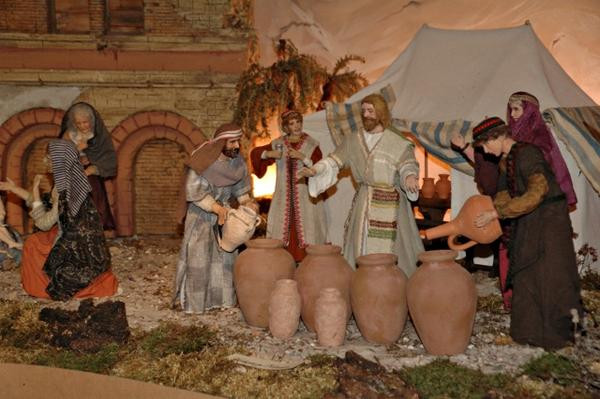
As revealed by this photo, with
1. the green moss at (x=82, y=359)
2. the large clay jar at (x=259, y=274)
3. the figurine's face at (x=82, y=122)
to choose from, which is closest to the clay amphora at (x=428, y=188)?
the large clay jar at (x=259, y=274)

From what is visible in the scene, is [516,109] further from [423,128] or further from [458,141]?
[423,128]

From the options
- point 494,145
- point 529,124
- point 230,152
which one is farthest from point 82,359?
point 529,124

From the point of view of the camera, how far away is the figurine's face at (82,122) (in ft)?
24.5

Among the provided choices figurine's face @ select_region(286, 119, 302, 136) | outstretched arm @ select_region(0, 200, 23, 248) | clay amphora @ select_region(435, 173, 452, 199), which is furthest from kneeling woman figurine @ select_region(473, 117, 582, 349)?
outstretched arm @ select_region(0, 200, 23, 248)

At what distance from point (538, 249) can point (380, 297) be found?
122 centimetres

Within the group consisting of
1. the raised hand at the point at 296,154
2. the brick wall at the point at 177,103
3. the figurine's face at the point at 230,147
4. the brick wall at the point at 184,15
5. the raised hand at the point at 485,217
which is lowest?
the raised hand at the point at 485,217

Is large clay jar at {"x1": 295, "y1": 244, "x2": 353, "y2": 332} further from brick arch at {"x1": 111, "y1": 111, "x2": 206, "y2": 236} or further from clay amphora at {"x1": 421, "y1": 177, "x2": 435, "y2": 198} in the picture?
brick arch at {"x1": 111, "y1": 111, "x2": 206, "y2": 236}

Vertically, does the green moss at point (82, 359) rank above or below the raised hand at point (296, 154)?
below

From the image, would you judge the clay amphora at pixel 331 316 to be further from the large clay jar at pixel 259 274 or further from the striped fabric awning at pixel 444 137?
the striped fabric awning at pixel 444 137

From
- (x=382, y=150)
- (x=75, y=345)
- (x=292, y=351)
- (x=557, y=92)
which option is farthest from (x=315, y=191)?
(x=557, y=92)

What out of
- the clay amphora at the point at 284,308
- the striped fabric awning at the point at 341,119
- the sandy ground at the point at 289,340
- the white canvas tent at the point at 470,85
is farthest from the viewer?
the striped fabric awning at the point at 341,119

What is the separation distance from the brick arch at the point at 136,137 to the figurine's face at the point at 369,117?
544 centimetres

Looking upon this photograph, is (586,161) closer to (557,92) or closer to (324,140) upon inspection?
(557,92)

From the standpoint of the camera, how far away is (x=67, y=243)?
744 centimetres
